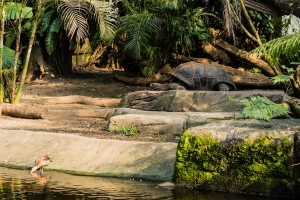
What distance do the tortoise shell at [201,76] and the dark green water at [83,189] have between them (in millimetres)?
5974

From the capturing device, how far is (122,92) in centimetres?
1348

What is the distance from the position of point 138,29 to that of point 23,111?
414cm

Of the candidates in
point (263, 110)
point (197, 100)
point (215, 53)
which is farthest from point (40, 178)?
point (215, 53)

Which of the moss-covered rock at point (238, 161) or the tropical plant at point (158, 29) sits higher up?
the tropical plant at point (158, 29)

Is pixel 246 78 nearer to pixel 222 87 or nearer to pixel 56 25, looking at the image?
pixel 222 87

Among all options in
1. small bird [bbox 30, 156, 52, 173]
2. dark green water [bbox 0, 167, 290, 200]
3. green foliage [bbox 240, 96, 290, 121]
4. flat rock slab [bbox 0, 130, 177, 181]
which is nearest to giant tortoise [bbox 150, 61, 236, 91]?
flat rock slab [bbox 0, 130, 177, 181]

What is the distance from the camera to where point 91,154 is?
6684 mm

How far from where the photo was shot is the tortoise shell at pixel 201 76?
11.8m

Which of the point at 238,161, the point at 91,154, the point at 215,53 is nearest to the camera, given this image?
the point at 238,161

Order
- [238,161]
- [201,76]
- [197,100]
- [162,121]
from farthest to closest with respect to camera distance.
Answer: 1. [201,76]
2. [197,100]
3. [162,121]
4. [238,161]

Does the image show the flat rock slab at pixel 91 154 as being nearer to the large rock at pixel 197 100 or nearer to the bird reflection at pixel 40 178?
the bird reflection at pixel 40 178

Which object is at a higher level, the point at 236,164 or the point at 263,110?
the point at 263,110

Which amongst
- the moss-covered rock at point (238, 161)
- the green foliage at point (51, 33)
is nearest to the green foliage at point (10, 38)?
the green foliage at point (51, 33)

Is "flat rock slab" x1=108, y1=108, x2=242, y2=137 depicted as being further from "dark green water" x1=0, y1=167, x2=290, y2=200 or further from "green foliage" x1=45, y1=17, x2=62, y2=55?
"green foliage" x1=45, y1=17, x2=62, y2=55
